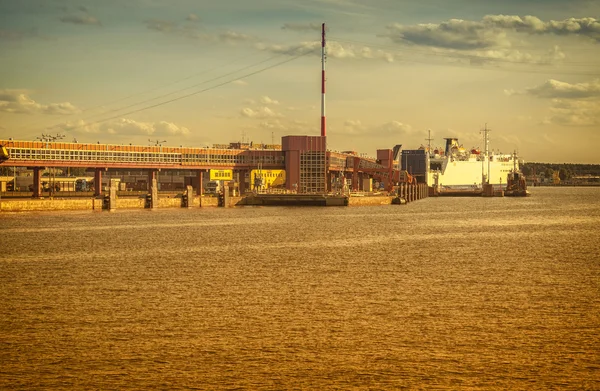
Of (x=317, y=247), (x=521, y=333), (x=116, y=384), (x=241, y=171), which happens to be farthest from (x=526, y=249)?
(x=241, y=171)

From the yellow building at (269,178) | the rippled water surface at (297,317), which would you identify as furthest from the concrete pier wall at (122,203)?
the rippled water surface at (297,317)

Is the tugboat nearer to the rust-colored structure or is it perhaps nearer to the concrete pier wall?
the rust-colored structure

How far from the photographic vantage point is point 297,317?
77.1 feet

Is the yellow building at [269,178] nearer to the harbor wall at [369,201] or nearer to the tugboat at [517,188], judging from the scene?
the harbor wall at [369,201]

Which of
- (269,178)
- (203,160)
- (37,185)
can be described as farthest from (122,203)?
(203,160)

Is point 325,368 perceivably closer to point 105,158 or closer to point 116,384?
point 116,384

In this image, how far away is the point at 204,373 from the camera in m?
17.0

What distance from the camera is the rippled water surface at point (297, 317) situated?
17016 millimetres

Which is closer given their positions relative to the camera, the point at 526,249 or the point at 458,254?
the point at 458,254

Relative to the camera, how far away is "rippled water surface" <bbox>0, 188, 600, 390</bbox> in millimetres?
17016

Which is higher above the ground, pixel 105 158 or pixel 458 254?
pixel 105 158

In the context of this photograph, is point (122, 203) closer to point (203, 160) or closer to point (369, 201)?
point (369, 201)

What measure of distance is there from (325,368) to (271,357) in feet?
5.27

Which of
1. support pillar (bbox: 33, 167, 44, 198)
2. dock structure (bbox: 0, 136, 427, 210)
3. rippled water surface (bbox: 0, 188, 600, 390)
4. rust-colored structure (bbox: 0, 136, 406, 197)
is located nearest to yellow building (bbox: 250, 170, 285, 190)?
dock structure (bbox: 0, 136, 427, 210)
